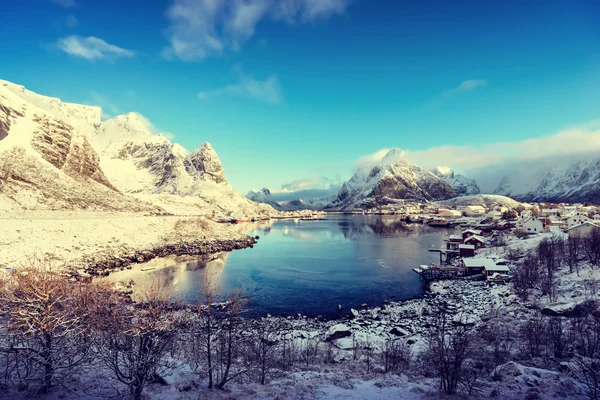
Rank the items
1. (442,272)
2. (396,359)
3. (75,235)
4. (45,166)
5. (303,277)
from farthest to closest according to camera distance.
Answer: (45,166)
(75,235)
(303,277)
(442,272)
(396,359)

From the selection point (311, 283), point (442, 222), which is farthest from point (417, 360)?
point (442, 222)

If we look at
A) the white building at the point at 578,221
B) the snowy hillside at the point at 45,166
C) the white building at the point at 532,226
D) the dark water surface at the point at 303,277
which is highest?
the snowy hillside at the point at 45,166

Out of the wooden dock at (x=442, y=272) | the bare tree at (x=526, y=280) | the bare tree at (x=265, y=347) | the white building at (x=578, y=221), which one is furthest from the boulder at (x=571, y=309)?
the white building at (x=578, y=221)

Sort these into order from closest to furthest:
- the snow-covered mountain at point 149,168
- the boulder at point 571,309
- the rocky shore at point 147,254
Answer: the boulder at point 571,309
the rocky shore at point 147,254
the snow-covered mountain at point 149,168

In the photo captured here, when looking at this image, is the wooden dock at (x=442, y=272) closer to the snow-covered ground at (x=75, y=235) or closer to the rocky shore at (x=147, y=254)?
the rocky shore at (x=147, y=254)

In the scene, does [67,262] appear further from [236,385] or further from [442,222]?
[442,222]

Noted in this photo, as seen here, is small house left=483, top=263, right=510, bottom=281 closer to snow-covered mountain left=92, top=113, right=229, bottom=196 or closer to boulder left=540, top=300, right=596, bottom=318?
boulder left=540, top=300, right=596, bottom=318

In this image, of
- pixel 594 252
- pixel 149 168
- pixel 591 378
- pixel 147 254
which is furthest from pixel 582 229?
pixel 149 168

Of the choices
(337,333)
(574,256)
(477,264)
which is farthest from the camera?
(477,264)

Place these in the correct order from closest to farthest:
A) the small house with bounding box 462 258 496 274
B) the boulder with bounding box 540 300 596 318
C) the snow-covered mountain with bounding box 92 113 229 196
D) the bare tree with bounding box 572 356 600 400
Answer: the bare tree with bounding box 572 356 600 400
the boulder with bounding box 540 300 596 318
the small house with bounding box 462 258 496 274
the snow-covered mountain with bounding box 92 113 229 196

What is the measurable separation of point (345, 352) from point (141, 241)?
48926 mm

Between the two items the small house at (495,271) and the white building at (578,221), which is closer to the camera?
the small house at (495,271)

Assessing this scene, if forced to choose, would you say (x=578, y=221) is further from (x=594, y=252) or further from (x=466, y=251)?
(x=594, y=252)

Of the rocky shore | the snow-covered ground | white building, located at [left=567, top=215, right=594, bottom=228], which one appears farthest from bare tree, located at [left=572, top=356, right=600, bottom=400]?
white building, located at [left=567, top=215, right=594, bottom=228]
